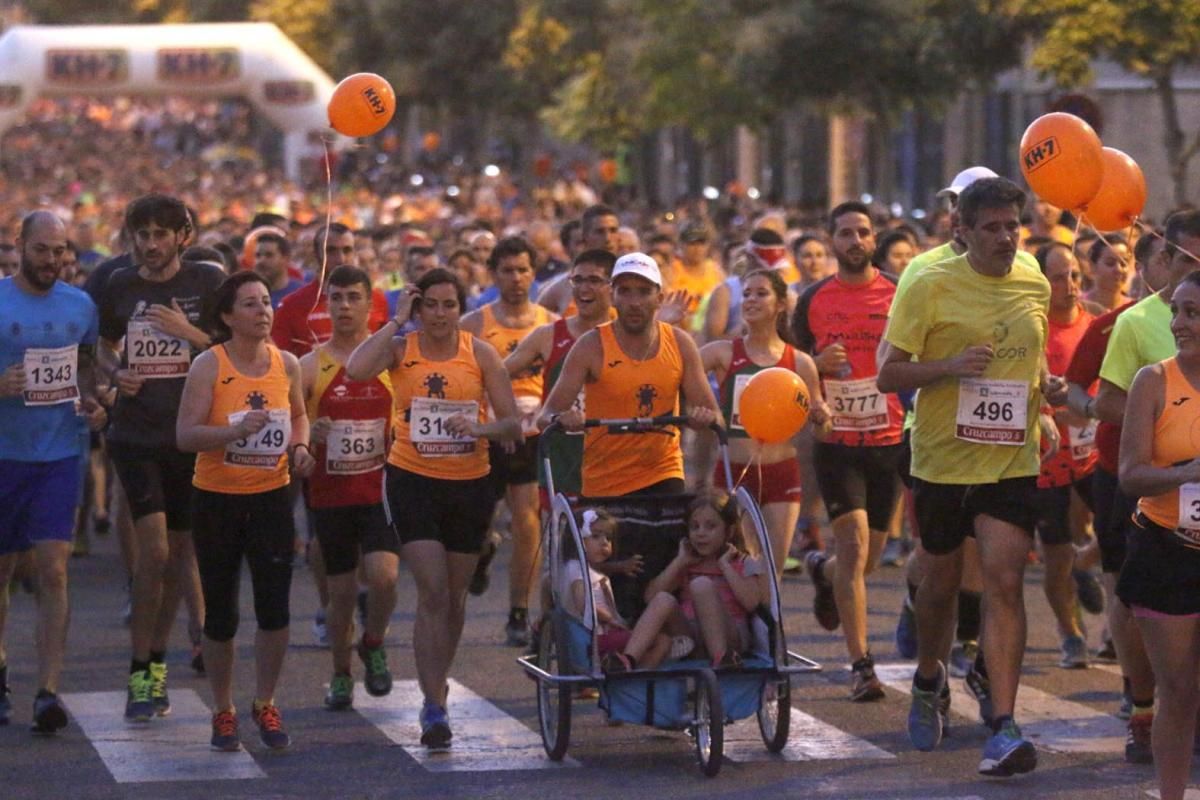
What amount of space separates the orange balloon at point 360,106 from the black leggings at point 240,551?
7.31 ft

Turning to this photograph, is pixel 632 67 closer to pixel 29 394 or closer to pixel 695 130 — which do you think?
pixel 695 130

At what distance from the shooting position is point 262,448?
32.9 ft

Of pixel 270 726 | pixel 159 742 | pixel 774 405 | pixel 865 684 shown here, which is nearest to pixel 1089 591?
pixel 865 684

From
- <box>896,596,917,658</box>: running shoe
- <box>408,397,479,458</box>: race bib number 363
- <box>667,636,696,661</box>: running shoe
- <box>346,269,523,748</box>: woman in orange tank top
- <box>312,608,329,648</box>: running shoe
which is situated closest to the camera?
<box>667,636,696,661</box>: running shoe

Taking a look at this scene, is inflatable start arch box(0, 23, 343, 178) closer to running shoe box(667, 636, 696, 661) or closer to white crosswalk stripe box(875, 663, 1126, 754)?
white crosswalk stripe box(875, 663, 1126, 754)

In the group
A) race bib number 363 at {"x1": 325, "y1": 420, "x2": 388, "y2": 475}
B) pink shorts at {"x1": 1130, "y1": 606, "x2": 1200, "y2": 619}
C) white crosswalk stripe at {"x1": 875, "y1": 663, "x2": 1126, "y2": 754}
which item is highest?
race bib number 363 at {"x1": 325, "y1": 420, "x2": 388, "y2": 475}

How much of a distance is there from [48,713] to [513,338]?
3590 mm

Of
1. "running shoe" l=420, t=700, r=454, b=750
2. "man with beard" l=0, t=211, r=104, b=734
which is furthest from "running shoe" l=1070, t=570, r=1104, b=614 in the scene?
"man with beard" l=0, t=211, r=104, b=734

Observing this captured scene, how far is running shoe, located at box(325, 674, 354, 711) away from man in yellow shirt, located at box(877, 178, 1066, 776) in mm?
2783

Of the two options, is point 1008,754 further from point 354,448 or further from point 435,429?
point 354,448

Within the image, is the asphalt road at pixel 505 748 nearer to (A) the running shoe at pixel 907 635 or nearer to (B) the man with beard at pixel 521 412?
(A) the running shoe at pixel 907 635

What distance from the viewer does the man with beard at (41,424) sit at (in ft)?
34.7

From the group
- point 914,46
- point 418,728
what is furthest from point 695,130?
point 418,728

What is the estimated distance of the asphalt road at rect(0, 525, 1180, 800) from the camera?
30.3 feet
